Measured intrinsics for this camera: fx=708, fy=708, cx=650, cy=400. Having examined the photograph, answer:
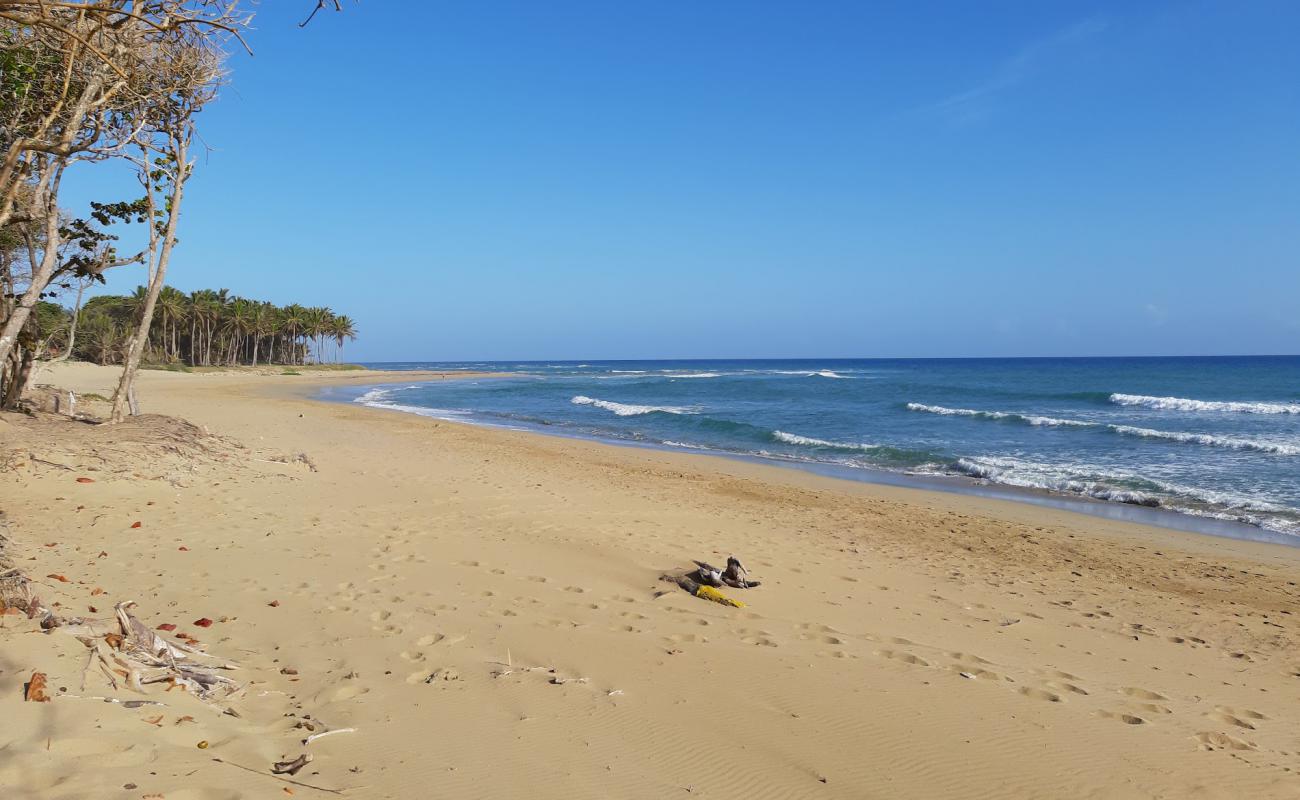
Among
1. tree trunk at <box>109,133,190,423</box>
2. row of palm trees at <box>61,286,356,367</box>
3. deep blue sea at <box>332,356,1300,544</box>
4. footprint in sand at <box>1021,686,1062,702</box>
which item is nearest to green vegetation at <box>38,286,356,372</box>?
row of palm trees at <box>61,286,356,367</box>

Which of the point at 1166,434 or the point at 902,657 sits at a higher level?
the point at 1166,434

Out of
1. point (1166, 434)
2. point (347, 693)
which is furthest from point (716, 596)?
point (1166, 434)

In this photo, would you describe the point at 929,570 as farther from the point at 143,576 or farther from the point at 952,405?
the point at 952,405

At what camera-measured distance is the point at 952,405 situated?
34438mm

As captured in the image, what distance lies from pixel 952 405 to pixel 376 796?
35.3 m

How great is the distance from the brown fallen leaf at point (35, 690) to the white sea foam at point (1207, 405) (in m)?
39.6

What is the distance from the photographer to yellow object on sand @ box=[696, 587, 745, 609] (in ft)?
20.2

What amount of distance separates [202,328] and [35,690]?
260ft

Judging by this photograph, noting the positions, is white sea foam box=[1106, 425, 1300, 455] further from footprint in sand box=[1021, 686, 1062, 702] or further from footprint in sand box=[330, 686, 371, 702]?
footprint in sand box=[330, 686, 371, 702]

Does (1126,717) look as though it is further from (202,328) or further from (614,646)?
(202,328)

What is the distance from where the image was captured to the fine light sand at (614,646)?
3316 millimetres

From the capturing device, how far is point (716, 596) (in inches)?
246

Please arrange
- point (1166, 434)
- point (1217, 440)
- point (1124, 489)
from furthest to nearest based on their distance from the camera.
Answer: point (1166, 434) < point (1217, 440) < point (1124, 489)

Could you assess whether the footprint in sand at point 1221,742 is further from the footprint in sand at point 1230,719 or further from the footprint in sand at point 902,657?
the footprint in sand at point 902,657
